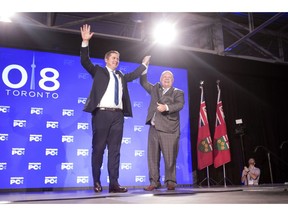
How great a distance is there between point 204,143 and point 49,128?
2.68 meters

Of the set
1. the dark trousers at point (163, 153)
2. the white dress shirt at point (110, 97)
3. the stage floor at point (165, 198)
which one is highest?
the white dress shirt at point (110, 97)

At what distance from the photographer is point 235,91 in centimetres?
647

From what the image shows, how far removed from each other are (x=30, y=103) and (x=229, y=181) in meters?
3.81

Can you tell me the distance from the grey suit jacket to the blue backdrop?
1738 mm

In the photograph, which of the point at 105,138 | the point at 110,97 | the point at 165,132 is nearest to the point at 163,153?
the point at 165,132

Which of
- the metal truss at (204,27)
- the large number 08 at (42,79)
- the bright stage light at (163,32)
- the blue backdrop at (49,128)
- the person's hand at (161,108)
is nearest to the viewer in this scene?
the person's hand at (161,108)

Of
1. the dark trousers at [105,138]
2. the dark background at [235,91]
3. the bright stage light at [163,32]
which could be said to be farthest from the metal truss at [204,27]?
the dark trousers at [105,138]

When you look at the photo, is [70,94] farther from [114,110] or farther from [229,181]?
[229,181]

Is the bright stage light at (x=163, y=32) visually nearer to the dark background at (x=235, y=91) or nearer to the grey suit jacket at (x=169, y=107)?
the dark background at (x=235, y=91)

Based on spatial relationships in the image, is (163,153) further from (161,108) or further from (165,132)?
(161,108)

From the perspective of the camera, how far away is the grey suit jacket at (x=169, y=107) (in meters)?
3.28
